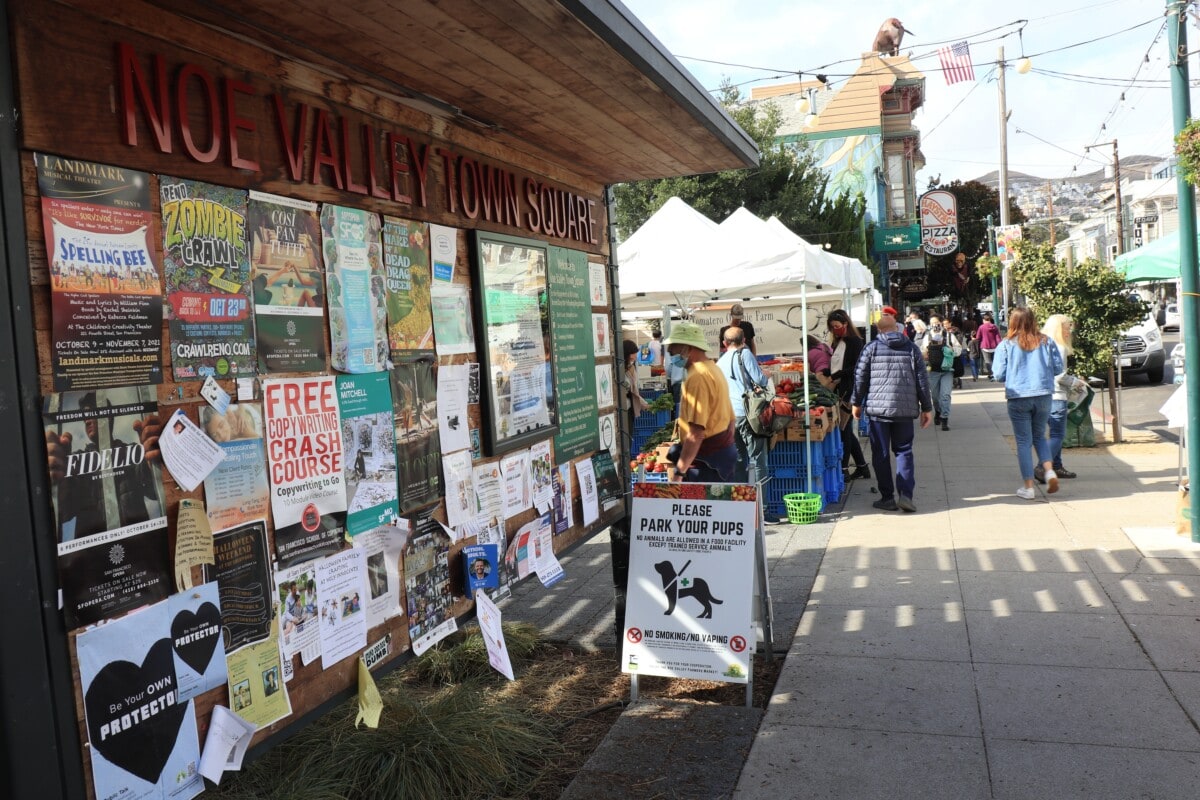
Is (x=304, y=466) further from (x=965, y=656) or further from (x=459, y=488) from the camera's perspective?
(x=965, y=656)

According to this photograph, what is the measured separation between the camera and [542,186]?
201 inches

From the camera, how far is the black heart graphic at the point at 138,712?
2.29 meters

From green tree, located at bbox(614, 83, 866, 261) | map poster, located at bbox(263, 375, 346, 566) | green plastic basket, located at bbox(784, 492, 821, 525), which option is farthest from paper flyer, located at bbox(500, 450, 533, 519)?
green tree, located at bbox(614, 83, 866, 261)

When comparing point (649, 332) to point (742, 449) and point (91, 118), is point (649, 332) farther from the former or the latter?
point (91, 118)

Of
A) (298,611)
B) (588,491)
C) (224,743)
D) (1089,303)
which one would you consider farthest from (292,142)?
(1089,303)

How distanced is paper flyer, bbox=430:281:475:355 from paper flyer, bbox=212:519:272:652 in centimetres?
131

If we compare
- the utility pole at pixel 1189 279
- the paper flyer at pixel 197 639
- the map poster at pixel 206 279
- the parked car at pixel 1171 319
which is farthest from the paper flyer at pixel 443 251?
the parked car at pixel 1171 319

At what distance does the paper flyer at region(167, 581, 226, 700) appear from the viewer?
2531 mm

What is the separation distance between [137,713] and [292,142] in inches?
69.6

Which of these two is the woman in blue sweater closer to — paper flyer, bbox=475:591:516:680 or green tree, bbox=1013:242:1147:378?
green tree, bbox=1013:242:1147:378

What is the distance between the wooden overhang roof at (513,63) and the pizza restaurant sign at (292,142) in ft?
0.54

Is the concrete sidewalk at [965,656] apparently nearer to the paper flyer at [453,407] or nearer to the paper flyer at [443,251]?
the paper flyer at [453,407]

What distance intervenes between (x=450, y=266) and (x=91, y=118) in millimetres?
1812

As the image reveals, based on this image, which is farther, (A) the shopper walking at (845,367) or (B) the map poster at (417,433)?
(A) the shopper walking at (845,367)
